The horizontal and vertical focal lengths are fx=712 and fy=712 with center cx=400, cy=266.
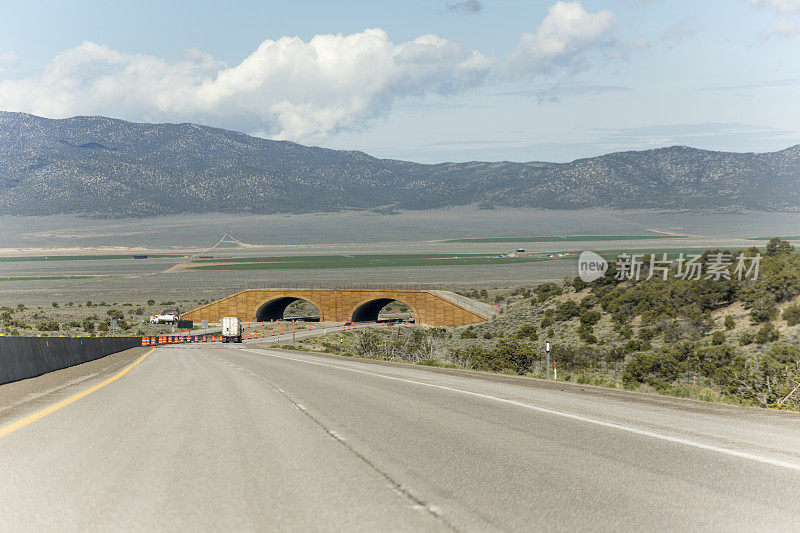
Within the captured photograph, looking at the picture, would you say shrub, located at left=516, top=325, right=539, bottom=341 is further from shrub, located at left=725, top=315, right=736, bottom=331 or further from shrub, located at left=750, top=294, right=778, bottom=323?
shrub, located at left=750, top=294, right=778, bottom=323

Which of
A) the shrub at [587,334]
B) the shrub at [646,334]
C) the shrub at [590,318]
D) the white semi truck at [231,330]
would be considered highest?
the shrub at [590,318]

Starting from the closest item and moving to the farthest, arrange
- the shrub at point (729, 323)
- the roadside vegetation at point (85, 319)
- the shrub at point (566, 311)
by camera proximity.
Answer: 1. the shrub at point (729, 323)
2. the shrub at point (566, 311)
3. the roadside vegetation at point (85, 319)

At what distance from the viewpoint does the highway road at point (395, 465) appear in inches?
211

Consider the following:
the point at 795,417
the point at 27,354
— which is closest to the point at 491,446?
the point at 795,417

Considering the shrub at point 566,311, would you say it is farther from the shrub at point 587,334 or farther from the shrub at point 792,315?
the shrub at point 792,315

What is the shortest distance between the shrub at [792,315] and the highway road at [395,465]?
31500 mm

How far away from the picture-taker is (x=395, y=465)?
7105mm

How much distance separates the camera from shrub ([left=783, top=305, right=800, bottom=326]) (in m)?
39.2

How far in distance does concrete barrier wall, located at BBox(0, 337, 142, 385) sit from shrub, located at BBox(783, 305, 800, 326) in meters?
35.8

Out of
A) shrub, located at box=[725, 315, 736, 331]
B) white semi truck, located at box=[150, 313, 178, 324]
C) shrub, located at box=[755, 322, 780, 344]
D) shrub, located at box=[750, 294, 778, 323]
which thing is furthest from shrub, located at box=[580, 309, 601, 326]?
white semi truck, located at box=[150, 313, 178, 324]

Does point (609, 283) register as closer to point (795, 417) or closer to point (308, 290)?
point (308, 290)

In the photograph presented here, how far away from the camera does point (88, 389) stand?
47.9 ft

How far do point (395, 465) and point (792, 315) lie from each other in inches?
1538

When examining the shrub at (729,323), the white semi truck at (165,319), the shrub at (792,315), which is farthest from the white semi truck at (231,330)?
the shrub at (792,315)
